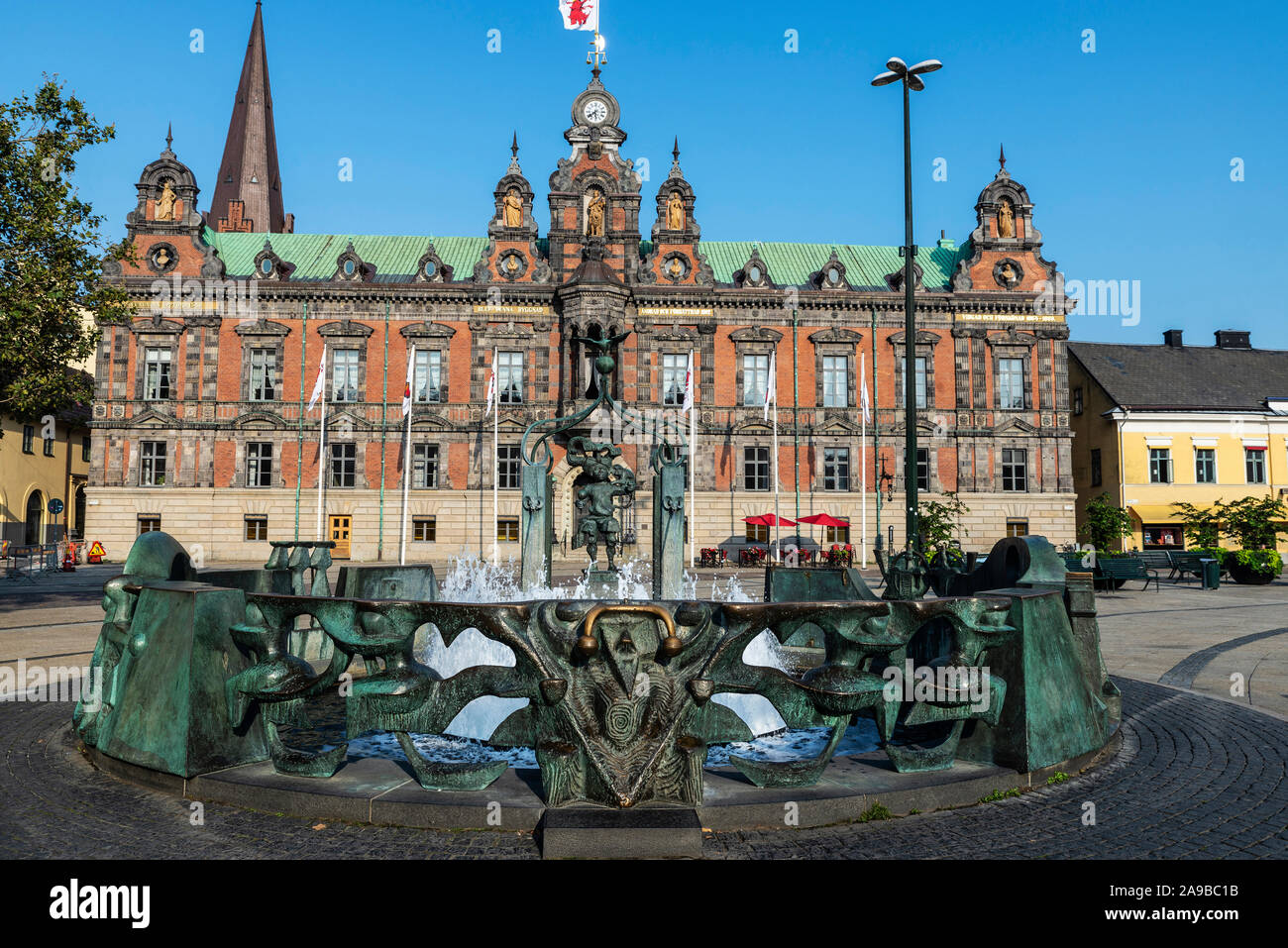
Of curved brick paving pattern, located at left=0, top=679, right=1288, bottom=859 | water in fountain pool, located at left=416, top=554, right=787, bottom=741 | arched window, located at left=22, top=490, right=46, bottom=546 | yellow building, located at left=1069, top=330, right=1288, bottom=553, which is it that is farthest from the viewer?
arched window, located at left=22, top=490, right=46, bottom=546

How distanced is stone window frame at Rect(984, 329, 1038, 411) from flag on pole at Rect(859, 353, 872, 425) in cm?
624

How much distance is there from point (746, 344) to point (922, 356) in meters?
8.95

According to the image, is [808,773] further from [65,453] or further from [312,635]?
[65,453]

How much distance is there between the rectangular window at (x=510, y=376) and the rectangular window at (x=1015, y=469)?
79.4 ft

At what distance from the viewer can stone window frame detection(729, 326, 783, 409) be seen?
3966 cm

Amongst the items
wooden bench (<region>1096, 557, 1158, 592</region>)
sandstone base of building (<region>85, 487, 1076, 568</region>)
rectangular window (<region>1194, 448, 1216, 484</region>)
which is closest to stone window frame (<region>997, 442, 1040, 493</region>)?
sandstone base of building (<region>85, 487, 1076, 568</region>)

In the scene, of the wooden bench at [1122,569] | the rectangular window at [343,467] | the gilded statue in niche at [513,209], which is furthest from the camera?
the gilded statue in niche at [513,209]

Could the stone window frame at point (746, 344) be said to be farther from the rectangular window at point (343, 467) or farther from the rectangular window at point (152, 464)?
the rectangular window at point (152, 464)

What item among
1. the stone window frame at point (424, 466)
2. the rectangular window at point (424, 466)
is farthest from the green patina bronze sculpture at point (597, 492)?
the rectangular window at point (424, 466)

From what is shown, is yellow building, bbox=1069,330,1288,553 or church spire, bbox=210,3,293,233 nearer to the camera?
yellow building, bbox=1069,330,1288,553

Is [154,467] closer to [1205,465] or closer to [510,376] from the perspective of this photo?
[510,376]

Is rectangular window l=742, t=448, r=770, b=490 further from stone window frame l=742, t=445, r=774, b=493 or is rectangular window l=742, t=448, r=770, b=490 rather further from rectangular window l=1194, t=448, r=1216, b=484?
rectangular window l=1194, t=448, r=1216, b=484

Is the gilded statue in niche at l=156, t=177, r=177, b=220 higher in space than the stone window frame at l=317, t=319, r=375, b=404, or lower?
higher

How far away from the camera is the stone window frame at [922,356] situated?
39.7 m
